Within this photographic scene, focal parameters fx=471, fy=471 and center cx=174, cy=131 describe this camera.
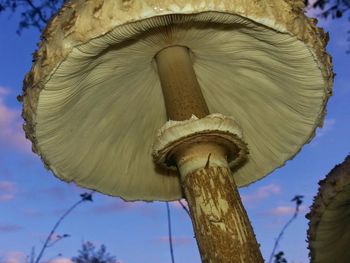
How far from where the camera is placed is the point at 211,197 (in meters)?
2.54

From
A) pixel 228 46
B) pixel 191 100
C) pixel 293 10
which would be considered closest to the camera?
pixel 293 10

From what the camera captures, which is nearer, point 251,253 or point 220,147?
point 251,253

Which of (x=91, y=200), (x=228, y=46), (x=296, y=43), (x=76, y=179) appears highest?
(x=91, y=200)

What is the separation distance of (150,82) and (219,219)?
140cm

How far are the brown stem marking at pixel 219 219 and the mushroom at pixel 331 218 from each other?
39cm

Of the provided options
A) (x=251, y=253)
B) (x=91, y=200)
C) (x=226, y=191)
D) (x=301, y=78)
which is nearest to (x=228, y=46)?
(x=301, y=78)

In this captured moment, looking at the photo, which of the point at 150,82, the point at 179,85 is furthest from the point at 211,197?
the point at 150,82

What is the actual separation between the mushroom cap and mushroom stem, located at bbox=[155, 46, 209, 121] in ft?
0.24

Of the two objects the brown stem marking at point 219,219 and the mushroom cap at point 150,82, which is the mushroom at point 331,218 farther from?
the mushroom cap at point 150,82

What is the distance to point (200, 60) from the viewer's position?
3389 mm

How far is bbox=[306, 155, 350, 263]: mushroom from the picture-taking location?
240 cm

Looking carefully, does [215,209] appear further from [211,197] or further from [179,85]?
[179,85]

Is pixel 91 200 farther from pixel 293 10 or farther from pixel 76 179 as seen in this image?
pixel 293 10

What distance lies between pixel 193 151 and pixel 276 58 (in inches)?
33.9
